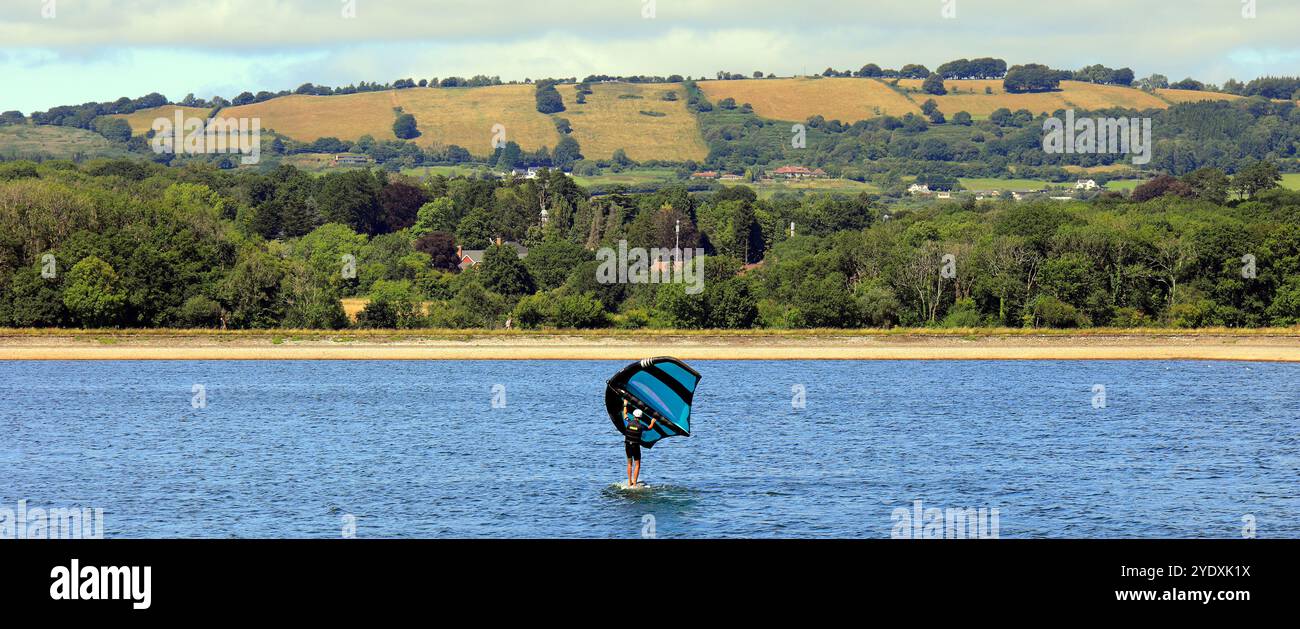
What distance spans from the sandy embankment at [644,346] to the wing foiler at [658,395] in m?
55.3

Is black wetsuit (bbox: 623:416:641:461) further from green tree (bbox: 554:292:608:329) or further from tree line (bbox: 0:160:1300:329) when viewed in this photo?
green tree (bbox: 554:292:608:329)

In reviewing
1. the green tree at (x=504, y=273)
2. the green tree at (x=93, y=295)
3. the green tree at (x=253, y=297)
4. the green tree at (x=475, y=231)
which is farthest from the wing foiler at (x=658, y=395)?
the green tree at (x=475, y=231)

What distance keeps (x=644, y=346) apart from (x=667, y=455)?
43534 millimetres

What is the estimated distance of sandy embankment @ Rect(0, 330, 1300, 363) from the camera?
82062 mm

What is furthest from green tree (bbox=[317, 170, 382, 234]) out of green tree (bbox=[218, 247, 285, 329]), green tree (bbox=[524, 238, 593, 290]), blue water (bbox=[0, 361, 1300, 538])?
blue water (bbox=[0, 361, 1300, 538])

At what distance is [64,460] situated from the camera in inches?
1654

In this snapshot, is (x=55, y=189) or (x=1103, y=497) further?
(x=55, y=189)

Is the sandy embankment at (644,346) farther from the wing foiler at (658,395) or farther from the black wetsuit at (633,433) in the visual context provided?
the wing foiler at (658,395)

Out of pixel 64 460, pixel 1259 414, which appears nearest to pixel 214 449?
pixel 64 460

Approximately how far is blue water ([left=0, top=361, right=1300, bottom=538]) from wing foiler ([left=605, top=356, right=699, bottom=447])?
2.26m

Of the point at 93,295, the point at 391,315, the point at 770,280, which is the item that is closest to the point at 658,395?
the point at 391,315

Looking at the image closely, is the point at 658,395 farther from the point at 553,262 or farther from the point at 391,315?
the point at 553,262
